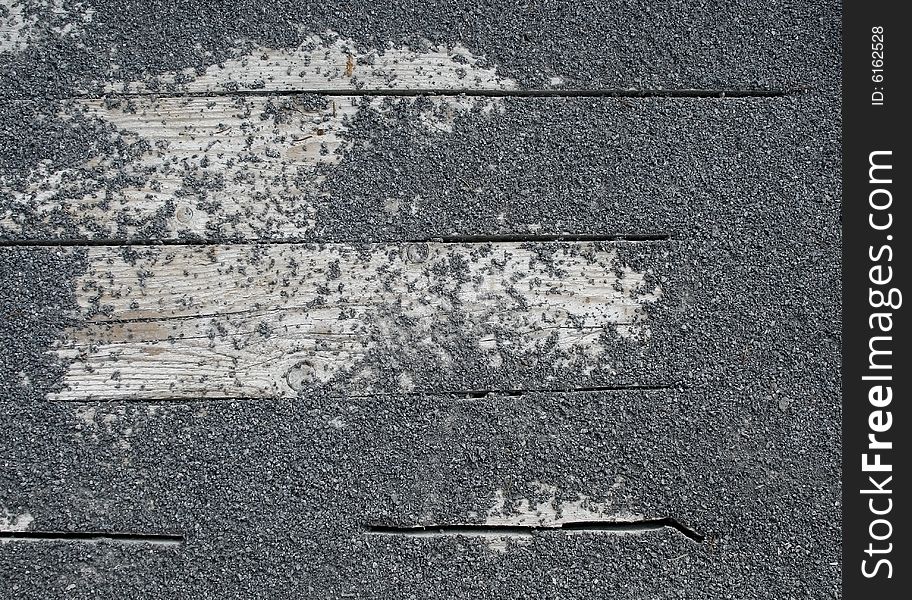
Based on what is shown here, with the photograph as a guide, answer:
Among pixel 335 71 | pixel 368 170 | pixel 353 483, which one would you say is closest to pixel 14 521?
pixel 353 483

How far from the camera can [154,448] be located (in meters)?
1.18

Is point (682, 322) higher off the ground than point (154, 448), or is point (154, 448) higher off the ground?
point (682, 322)

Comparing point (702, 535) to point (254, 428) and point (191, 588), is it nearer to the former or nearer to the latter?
point (254, 428)

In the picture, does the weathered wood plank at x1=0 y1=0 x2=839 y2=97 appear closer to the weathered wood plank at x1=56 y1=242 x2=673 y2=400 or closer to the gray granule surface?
the gray granule surface

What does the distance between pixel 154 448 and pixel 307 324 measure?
16.5 inches

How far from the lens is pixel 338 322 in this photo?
1207mm

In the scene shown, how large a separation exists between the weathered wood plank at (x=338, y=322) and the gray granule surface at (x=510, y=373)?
0.11 ft

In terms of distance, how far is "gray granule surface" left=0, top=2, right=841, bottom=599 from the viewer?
1180 mm

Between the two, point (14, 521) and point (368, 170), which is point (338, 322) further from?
point (14, 521)

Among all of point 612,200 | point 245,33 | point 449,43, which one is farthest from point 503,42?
point 245,33

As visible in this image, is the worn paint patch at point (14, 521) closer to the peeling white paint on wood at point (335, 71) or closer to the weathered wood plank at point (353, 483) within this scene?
the weathered wood plank at point (353, 483)

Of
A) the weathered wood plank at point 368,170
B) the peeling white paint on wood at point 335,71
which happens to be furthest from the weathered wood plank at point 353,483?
the peeling white paint on wood at point 335,71

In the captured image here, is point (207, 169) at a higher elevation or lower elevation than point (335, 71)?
lower

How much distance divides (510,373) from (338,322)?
0.39 meters
